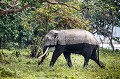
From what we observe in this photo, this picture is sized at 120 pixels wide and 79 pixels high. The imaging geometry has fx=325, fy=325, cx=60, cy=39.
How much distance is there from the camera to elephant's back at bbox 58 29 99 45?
52.5 ft

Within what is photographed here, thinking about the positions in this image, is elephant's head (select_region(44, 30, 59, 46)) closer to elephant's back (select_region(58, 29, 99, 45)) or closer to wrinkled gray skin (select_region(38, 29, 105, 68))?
wrinkled gray skin (select_region(38, 29, 105, 68))

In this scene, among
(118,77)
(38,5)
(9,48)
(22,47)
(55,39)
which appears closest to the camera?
(118,77)

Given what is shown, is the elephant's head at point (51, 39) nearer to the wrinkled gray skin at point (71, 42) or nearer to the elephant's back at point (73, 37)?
the wrinkled gray skin at point (71, 42)

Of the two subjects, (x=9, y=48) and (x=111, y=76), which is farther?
(x=9, y=48)

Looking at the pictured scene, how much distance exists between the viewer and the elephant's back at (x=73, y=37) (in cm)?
1601

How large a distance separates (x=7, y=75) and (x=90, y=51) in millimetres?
6083

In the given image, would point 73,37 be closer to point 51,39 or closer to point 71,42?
point 71,42

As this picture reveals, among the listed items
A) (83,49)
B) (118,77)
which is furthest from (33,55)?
(118,77)

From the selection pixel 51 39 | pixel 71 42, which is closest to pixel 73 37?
pixel 71 42

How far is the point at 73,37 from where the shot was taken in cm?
1622

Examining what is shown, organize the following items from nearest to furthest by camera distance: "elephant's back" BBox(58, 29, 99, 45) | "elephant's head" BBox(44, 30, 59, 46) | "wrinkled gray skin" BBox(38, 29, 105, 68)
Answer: "elephant's head" BBox(44, 30, 59, 46), "wrinkled gray skin" BBox(38, 29, 105, 68), "elephant's back" BBox(58, 29, 99, 45)

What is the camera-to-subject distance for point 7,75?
11508mm

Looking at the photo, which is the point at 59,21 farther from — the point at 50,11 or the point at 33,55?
the point at 33,55

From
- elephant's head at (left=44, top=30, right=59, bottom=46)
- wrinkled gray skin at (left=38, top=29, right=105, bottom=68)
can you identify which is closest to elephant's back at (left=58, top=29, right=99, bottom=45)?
wrinkled gray skin at (left=38, top=29, right=105, bottom=68)
